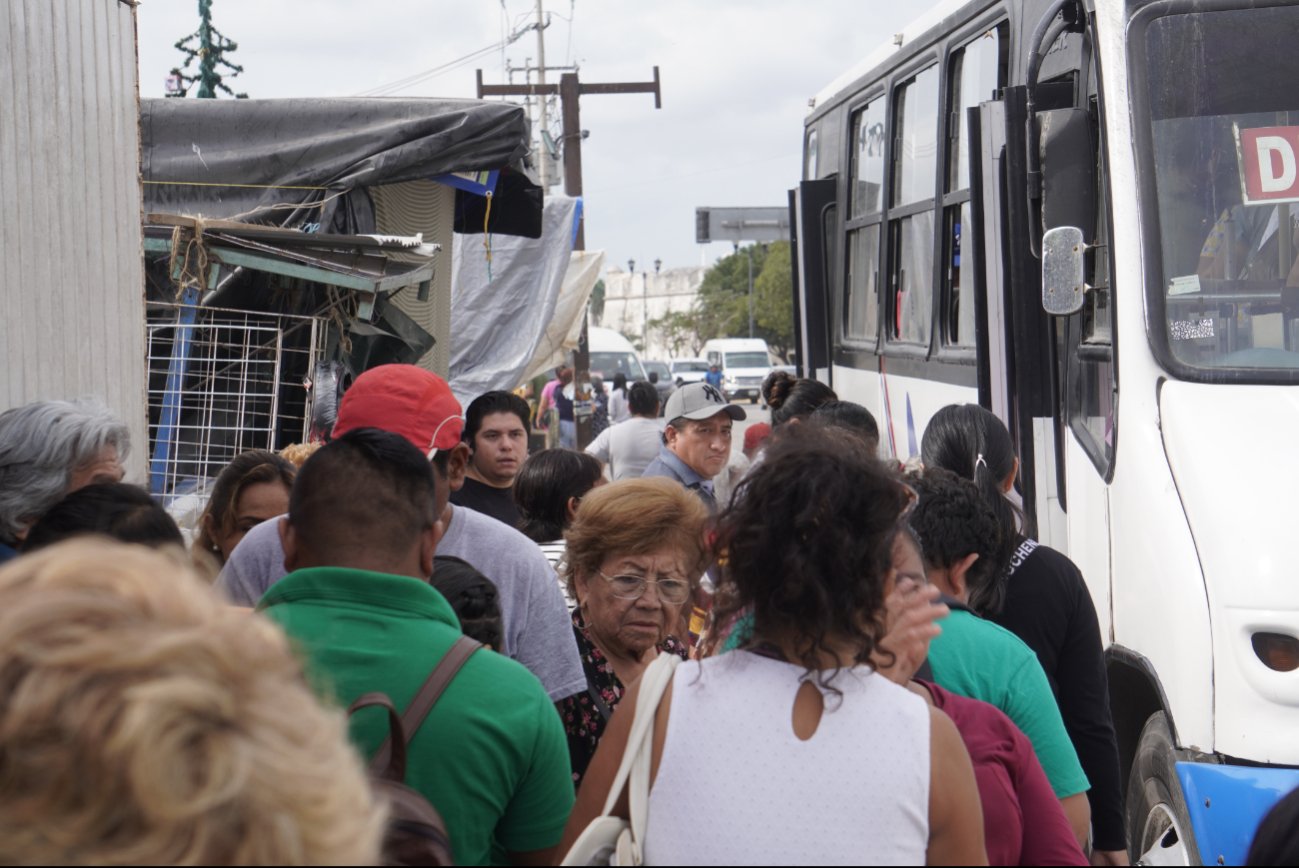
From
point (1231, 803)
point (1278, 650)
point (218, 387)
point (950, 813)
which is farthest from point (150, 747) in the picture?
point (218, 387)

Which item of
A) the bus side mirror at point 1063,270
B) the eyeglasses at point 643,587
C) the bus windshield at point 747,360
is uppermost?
the bus windshield at point 747,360

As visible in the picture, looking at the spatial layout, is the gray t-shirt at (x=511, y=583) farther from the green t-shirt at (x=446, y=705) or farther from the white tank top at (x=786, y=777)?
the white tank top at (x=786, y=777)

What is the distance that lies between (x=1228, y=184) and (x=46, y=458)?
13.0 ft

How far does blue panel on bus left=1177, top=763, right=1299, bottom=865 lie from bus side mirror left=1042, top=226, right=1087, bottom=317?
1803mm

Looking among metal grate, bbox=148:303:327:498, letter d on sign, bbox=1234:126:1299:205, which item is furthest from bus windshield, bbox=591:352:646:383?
letter d on sign, bbox=1234:126:1299:205

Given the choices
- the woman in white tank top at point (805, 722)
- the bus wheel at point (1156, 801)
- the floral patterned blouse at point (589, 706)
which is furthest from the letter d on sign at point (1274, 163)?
the woman in white tank top at point (805, 722)

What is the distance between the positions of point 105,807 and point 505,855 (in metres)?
1.32

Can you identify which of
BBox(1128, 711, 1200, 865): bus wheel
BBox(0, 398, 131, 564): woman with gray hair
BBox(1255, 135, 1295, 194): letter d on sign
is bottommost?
BBox(1128, 711, 1200, 865): bus wheel

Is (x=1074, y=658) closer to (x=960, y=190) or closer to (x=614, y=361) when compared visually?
(x=960, y=190)

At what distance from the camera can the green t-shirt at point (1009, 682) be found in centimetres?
286

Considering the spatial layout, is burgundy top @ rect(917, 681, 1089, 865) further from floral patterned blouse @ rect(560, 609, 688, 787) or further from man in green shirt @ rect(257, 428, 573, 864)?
floral patterned blouse @ rect(560, 609, 688, 787)

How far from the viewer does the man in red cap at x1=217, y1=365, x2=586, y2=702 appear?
3318 millimetres

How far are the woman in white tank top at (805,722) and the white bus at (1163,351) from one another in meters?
1.63

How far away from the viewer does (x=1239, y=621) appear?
4070mm
